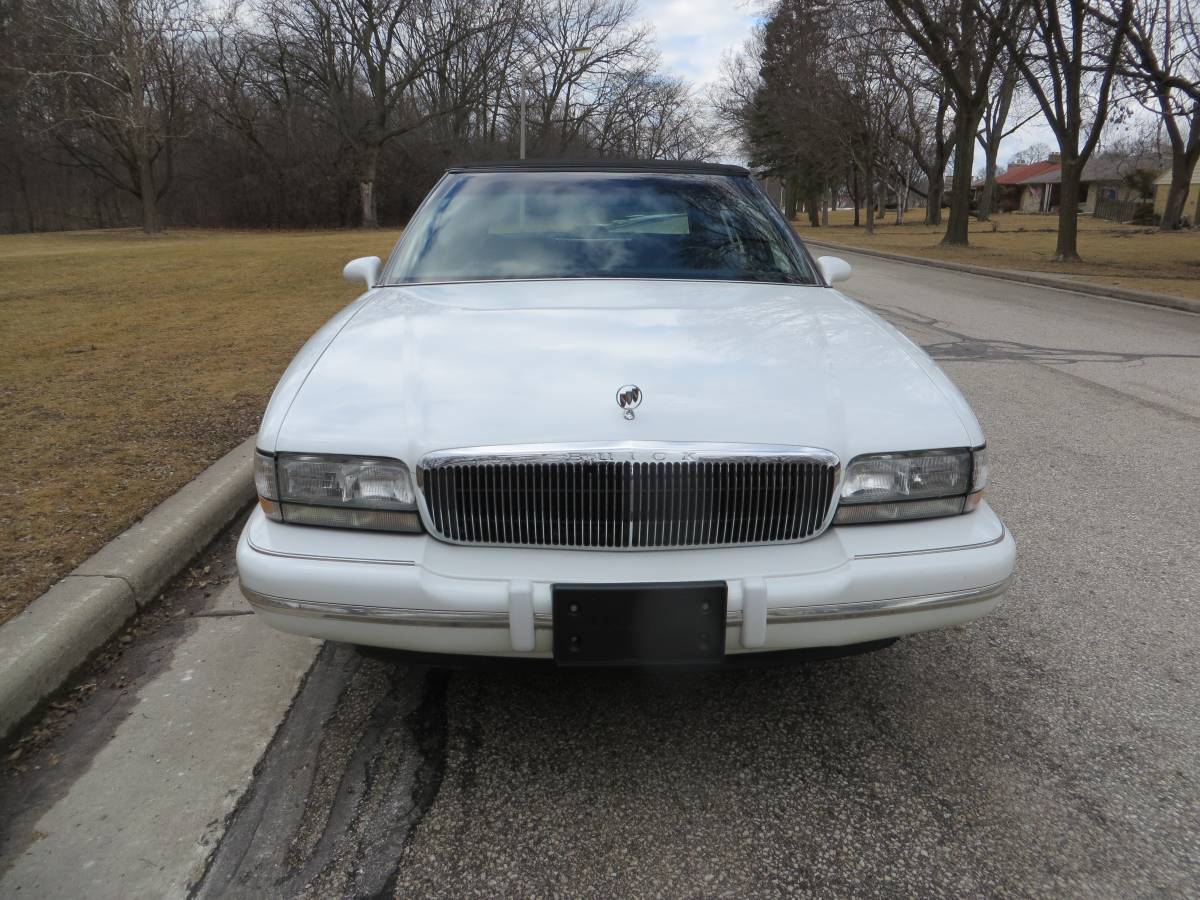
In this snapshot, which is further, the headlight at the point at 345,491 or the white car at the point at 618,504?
the headlight at the point at 345,491

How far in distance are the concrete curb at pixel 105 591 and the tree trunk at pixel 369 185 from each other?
126ft

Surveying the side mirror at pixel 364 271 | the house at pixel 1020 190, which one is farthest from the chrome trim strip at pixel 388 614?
the house at pixel 1020 190

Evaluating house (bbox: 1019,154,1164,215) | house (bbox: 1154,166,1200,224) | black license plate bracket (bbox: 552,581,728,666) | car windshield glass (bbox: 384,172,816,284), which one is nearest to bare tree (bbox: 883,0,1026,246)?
car windshield glass (bbox: 384,172,816,284)

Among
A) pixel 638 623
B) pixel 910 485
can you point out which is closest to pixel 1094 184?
pixel 910 485

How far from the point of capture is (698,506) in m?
→ 2.07

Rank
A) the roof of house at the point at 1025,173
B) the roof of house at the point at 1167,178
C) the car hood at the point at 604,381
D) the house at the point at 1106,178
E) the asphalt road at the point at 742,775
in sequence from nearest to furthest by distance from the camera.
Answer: the asphalt road at the point at 742,775 < the car hood at the point at 604,381 < the roof of house at the point at 1167,178 < the house at the point at 1106,178 < the roof of house at the point at 1025,173

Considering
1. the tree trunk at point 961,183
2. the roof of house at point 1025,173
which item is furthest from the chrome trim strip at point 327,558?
the roof of house at point 1025,173

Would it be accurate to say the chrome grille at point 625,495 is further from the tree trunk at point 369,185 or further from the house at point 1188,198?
the house at point 1188,198

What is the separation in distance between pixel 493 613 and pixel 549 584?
5.8 inches

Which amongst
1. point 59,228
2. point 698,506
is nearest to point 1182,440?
point 698,506

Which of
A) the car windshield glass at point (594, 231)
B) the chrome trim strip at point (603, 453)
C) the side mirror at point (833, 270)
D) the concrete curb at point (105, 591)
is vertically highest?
the car windshield glass at point (594, 231)

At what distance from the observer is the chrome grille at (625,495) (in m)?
2.03

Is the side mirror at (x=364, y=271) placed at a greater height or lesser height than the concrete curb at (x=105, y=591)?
greater

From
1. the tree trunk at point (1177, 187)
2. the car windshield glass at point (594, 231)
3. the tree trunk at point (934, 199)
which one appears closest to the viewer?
the car windshield glass at point (594, 231)
